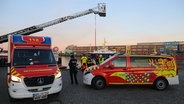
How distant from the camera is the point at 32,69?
6.40 meters

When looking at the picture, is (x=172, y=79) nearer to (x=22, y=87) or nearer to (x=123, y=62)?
(x=123, y=62)

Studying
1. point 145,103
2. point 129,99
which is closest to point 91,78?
point 129,99

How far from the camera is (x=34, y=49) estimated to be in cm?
734

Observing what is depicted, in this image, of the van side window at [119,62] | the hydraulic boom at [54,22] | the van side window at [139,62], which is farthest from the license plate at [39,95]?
the hydraulic boom at [54,22]

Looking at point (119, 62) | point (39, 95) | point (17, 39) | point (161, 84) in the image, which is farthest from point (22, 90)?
point (161, 84)

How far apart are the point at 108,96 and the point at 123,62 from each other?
6.93ft

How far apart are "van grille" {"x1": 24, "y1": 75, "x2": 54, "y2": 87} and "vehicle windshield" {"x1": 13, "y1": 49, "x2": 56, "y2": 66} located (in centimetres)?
101

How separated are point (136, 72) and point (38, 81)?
15.8ft

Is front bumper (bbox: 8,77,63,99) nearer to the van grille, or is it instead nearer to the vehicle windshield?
the van grille

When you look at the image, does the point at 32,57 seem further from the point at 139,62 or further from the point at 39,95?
the point at 139,62

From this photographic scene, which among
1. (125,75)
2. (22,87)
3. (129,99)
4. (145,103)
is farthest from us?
(125,75)

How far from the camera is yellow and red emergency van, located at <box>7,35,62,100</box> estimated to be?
19.2 feet

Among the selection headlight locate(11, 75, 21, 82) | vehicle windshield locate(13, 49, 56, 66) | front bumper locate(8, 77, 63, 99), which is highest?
vehicle windshield locate(13, 49, 56, 66)

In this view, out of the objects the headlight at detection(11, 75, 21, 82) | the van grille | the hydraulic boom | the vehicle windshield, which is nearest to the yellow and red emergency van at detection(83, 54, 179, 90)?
the vehicle windshield
